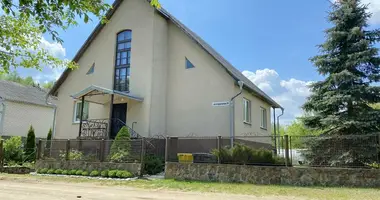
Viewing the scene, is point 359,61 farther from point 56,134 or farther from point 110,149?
point 56,134

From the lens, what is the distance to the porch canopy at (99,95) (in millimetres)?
15099

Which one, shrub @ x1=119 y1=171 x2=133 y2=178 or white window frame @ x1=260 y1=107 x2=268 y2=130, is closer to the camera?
shrub @ x1=119 y1=171 x2=133 y2=178

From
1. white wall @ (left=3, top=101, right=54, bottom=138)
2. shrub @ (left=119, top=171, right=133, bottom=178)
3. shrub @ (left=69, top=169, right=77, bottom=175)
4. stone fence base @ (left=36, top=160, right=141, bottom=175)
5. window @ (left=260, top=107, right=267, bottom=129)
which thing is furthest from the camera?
white wall @ (left=3, top=101, right=54, bottom=138)

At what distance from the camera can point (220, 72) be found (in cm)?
1558

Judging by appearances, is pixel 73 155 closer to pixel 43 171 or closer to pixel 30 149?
pixel 43 171

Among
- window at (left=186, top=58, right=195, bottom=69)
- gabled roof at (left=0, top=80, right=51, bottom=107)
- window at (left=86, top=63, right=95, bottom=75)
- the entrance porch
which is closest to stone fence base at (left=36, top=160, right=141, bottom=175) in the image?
the entrance porch

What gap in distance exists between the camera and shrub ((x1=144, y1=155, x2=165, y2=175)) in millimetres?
13094

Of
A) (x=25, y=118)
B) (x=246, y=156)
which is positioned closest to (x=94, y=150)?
(x=246, y=156)

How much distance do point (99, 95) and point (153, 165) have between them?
533 centimetres

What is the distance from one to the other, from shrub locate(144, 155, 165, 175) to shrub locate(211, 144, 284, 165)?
115 inches

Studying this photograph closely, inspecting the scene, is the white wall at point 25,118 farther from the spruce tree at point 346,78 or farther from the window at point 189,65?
the spruce tree at point 346,78

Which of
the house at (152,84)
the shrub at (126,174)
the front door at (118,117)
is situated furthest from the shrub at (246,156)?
the front door at (118,117)

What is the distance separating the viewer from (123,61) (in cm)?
1775

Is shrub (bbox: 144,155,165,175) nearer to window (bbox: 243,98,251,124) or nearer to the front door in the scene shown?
the front door
